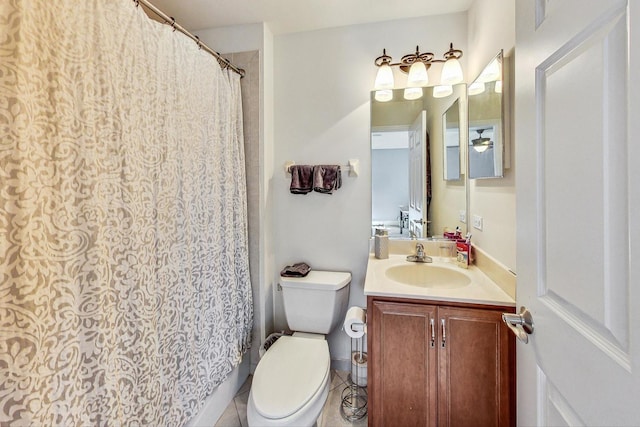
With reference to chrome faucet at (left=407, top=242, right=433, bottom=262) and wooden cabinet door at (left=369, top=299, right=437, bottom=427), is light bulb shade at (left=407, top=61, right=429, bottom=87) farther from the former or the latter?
wooden cabinet door at (left=369, top=299, right=437, bottom=427)

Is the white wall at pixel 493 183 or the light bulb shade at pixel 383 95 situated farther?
the light bulb shade at pixel 383 95

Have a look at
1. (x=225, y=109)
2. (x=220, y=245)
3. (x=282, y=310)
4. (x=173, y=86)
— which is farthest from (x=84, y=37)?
(x=282, y=310)

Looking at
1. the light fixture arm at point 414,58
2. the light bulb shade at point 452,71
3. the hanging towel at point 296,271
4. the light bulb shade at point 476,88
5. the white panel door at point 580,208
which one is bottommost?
the hanging towel at point 296,271

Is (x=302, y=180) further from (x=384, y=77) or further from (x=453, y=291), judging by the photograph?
(x=453, y=291)

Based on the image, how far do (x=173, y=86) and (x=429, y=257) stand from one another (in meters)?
1.72

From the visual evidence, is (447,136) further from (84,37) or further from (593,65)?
(84,37)

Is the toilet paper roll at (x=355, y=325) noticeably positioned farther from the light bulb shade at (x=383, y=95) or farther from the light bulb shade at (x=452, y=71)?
the light bulb shade at (x=452, y=71)

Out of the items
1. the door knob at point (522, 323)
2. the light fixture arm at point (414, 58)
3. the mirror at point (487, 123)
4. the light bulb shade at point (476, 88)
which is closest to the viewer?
the door knob at point (522, 323)

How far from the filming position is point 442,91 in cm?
179

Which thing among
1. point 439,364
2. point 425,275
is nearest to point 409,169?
point 425,275

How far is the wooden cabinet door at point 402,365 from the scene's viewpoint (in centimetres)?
126

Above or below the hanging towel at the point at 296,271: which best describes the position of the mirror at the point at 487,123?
above

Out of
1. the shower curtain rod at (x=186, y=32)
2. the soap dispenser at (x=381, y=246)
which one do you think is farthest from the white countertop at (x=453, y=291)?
the shower curtain rod at (x=186, y=32)

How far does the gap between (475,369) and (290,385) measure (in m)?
0.84
